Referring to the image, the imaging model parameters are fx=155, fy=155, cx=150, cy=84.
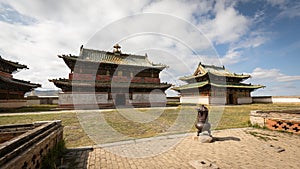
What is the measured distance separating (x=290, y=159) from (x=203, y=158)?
2.48 metres

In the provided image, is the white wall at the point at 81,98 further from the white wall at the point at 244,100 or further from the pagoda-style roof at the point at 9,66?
the white wall at the point at 244,100

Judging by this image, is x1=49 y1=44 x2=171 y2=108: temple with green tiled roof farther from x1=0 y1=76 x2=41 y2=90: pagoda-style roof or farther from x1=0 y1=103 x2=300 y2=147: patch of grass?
x1=0 y1=103 x2=300 y2=147: patch of grass

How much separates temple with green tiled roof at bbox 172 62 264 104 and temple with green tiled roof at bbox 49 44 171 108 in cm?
984

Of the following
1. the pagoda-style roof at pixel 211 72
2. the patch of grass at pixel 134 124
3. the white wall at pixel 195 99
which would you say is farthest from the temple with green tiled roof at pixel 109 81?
the pagoda-style roof at pixel 211 72

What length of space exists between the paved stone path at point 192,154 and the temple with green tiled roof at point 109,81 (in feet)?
55.4

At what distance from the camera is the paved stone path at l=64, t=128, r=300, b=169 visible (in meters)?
4.15

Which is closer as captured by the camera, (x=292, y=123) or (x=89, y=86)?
(x=292, y=123)

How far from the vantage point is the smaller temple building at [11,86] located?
804 inches

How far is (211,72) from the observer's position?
3241cm

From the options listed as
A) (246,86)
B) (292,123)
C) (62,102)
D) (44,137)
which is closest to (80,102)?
(62,102)

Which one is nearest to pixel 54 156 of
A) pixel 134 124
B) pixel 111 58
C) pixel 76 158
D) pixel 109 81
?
pixel 76 158

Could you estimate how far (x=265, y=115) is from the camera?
27.7 feet

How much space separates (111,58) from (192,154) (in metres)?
23.2

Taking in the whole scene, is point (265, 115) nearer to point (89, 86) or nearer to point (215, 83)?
point (89, 86)
